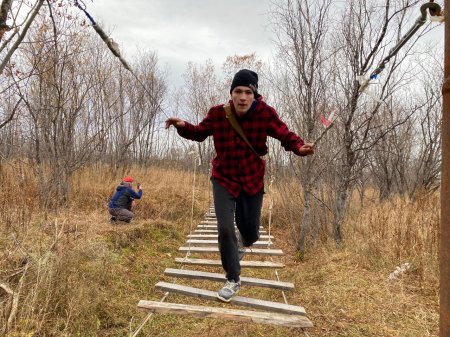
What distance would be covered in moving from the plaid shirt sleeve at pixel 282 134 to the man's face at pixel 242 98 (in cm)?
23

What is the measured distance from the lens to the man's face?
8.72 ft

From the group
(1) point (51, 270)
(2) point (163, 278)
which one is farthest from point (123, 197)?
(1) point (51, 270)

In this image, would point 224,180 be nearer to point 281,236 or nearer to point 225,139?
point 225,139

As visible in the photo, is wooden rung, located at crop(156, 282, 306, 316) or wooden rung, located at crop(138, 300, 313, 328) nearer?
wooden rung, located at crop(138, 300, 313, 328)

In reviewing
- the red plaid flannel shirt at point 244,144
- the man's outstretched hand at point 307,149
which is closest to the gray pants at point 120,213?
the red plaid flannel shirt at point 244,144

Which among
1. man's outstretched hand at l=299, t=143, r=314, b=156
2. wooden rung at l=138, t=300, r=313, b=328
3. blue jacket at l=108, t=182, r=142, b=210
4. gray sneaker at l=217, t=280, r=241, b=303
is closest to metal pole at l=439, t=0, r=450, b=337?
man's outstretched hand at l=299, t=143, r=314, b=156

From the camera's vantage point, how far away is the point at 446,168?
86 cm

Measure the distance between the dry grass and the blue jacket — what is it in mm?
749

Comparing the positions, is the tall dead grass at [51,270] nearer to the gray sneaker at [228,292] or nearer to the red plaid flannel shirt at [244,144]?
the gray sneaker at [228,292]

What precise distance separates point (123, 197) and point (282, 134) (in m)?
4.96

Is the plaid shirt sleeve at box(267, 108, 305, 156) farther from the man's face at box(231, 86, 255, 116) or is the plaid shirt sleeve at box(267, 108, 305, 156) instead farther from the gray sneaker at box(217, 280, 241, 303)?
the gray sneaker at box(217, 280, 241, 303)

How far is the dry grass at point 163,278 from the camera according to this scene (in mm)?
2793

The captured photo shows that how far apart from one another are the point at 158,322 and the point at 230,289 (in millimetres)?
1139

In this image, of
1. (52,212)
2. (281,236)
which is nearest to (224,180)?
(52,212)
